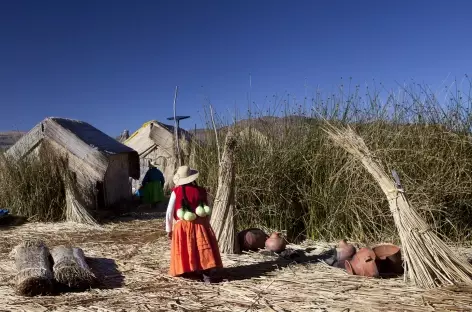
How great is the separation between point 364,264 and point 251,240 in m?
1.64

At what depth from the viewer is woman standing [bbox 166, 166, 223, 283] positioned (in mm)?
4867

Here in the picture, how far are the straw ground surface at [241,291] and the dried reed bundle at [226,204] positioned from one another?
26 centimetres

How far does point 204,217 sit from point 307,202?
2.40 meters

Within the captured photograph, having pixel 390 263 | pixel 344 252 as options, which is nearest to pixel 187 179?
pixel 344 252

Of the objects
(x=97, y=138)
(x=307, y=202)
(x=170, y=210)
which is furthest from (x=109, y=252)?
(x=97, y=138)

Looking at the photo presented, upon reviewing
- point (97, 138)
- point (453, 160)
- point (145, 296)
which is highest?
point (97, 138)

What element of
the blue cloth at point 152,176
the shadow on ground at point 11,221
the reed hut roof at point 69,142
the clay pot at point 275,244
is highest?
the reed hut roof at point 69,142

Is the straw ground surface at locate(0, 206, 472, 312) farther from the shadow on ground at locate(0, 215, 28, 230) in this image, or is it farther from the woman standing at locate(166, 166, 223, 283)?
the shadow on ground at locate(0, 215, 28, 230)

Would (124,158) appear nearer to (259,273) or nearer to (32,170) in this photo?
(32,170)

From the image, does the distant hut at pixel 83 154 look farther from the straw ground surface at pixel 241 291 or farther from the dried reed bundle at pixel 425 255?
the dried reed bundle at pixel 425 255

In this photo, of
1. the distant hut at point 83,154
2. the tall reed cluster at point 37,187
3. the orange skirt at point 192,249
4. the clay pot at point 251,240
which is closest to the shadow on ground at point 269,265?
the orange skirt at point 192,249

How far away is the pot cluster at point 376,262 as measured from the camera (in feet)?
15.6

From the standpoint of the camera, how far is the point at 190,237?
4.91 m

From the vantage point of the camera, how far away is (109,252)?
20.9 feet
